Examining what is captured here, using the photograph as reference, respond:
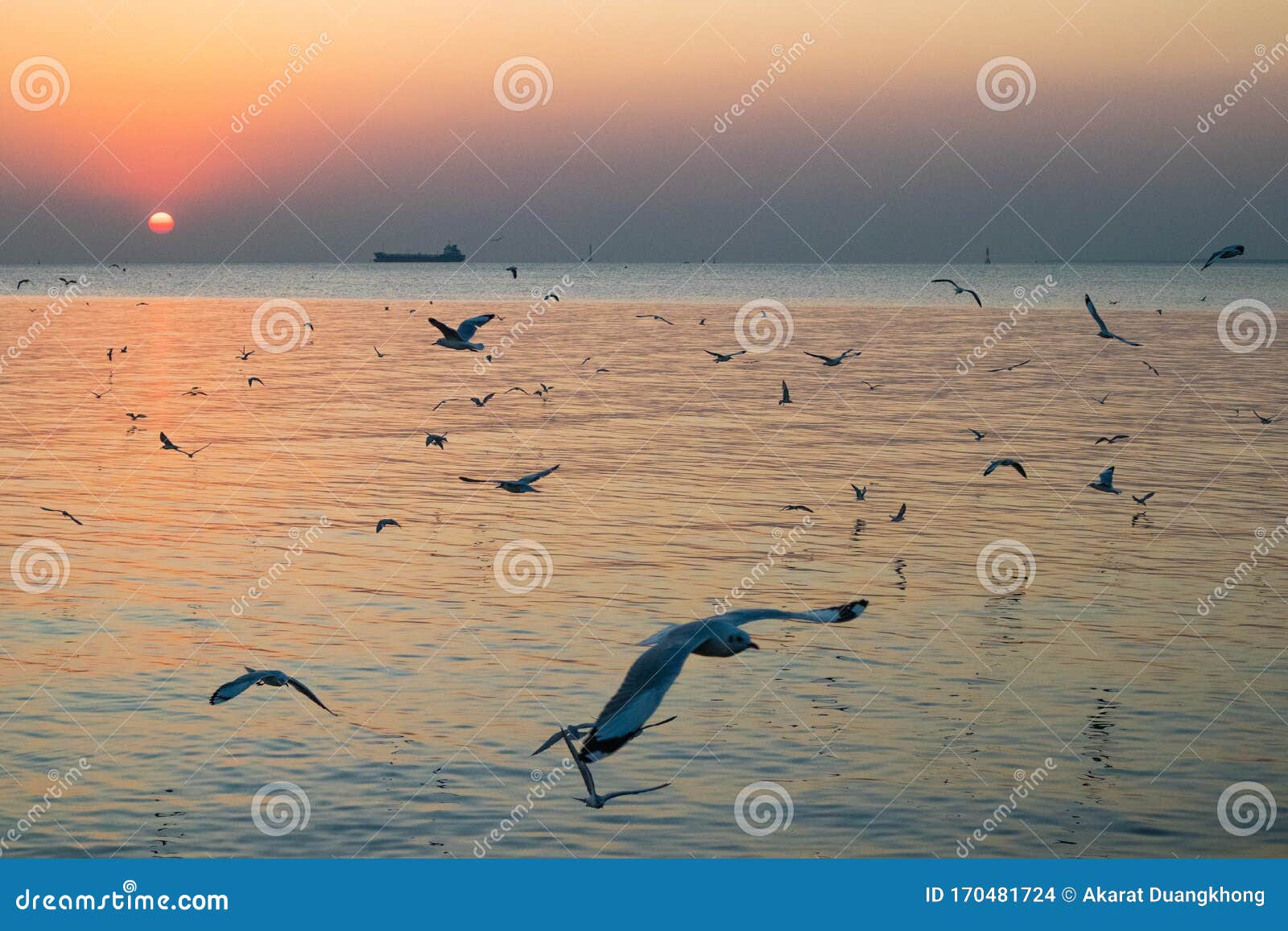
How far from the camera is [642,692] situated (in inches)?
339

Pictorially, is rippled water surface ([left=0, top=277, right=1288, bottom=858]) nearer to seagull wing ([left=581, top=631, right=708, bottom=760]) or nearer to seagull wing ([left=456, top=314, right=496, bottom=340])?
seagull wing ([left=581, top=631, right=708, bottom=760])

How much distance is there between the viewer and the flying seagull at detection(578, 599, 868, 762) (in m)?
8.16

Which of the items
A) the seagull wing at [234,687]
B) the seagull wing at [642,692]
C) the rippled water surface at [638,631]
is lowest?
the seagull wing at [642,692]

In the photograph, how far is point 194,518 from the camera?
82.7 feet

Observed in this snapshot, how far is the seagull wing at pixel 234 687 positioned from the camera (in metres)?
10.9

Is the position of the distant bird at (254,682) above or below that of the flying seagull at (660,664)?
above

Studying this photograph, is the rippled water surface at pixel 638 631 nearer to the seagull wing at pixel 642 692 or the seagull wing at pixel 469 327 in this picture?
the seagull wing at pixel 642 692

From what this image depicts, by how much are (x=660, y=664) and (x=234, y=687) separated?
3.79 meters

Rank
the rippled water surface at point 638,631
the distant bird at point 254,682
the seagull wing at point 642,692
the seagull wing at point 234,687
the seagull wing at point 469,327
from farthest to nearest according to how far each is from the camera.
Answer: the seagull wing at point 469,327
the rippled water surface at point 638,631
the distant bird at point 254,682
the seagull wing at point 234,687
the seagull wing at point 642,692

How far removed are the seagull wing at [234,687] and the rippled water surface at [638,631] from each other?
151cm

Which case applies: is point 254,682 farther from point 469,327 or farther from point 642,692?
point 469,327

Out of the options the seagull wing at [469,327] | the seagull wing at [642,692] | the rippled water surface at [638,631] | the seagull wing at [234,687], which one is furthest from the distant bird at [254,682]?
the seagull wing at [469,327]

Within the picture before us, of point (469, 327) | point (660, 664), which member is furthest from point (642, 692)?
point (469, 327)

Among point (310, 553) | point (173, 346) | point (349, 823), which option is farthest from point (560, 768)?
point (173, 346)
